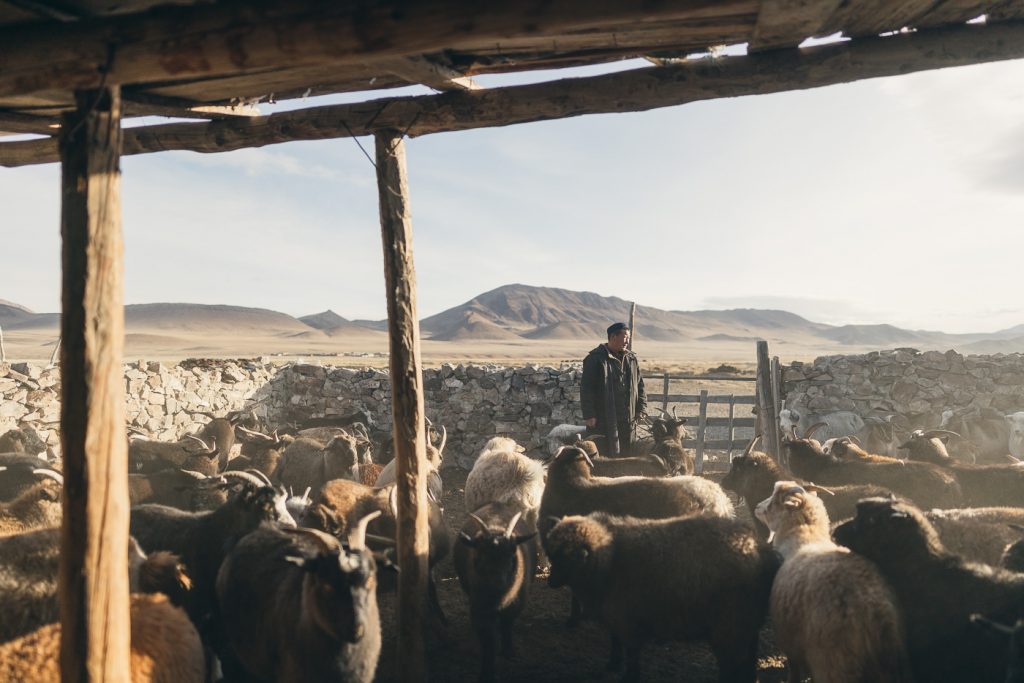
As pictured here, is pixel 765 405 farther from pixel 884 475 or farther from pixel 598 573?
pixel 598 573

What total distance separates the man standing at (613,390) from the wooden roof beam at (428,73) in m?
4.70

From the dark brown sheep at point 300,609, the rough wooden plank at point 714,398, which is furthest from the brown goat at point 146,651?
the rough wooden plank at point 714,398

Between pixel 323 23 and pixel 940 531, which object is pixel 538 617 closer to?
pixel 940 531

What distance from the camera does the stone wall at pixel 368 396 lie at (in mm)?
13102

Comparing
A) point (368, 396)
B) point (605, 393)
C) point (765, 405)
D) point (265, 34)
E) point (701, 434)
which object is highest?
point (265, 34)

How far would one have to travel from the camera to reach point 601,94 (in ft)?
15.1

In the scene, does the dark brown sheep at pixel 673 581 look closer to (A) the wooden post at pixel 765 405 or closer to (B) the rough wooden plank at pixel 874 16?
(B) the rough wooden plank at pixel 874 16

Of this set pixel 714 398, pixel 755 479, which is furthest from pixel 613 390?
pixel 714 398

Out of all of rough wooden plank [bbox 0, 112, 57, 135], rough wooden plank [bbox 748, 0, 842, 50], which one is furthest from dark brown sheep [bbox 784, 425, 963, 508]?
rough wooden plank [bbox 0, 112, 57, 135]

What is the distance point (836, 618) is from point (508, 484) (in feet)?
14.4

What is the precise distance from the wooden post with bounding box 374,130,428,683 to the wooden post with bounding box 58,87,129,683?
2.02 meters

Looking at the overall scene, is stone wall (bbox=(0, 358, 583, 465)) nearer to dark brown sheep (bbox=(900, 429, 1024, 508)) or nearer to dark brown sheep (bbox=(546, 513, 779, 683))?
dark brown sheep (bbox=(900, 429, 1024, 508))

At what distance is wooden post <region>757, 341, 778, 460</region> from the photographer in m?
12.8

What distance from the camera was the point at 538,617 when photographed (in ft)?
22.5
